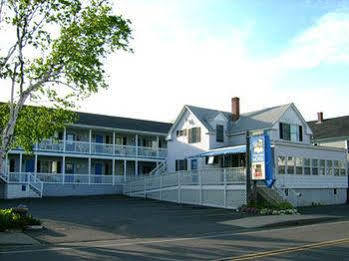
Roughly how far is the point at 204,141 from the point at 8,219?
80.2 ft

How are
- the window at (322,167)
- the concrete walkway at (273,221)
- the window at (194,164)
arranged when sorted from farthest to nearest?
the window at (194,164) → the window at (322,167) → the concrete walkway at (273,221)

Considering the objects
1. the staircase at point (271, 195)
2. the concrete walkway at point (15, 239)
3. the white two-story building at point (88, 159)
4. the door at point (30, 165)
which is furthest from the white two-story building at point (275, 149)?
the concrete walkway at point (15, 239)

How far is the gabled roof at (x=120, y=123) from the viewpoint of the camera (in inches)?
1699

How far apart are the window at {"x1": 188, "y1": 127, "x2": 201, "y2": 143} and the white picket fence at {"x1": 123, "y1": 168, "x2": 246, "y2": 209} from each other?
19.7 feet

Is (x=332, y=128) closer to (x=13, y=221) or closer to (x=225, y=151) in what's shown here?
(x=225, y=151)

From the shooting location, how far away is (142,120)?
50844mm

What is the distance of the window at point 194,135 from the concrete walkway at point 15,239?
83.8 ft

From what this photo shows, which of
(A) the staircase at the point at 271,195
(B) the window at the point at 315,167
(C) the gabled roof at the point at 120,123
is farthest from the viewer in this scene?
(C) the gabled roof at the point at 120,123

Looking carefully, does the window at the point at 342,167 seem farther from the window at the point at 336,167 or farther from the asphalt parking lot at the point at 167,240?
the asphalt parking lot at the point at 167,240

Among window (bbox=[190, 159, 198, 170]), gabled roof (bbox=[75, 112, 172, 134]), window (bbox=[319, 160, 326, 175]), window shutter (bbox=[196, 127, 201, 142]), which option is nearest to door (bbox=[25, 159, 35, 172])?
gabled roof (bbox=[75, 112, 172, 134])

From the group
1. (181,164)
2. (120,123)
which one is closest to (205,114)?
(181,164)

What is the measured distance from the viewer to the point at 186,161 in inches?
1631

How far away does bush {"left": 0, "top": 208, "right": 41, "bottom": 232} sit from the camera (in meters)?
16.5

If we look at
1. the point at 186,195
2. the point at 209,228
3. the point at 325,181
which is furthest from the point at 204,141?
the point at 209,228
